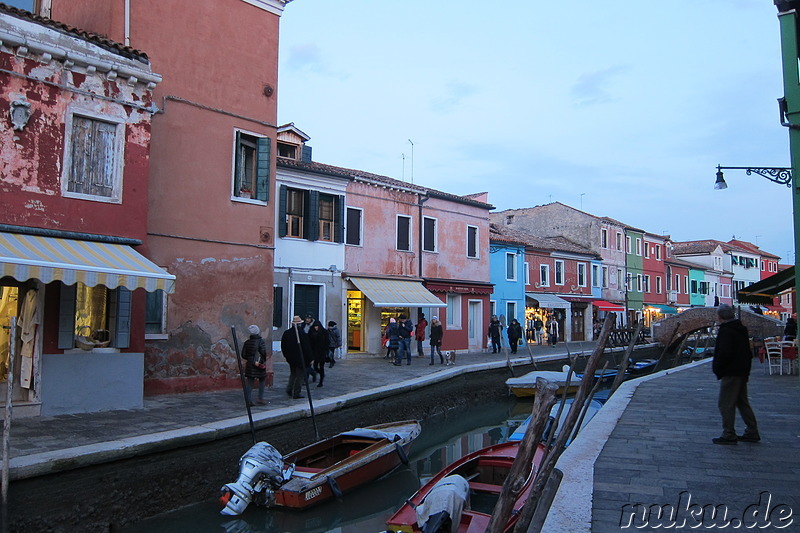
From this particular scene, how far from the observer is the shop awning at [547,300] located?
33.7 metres

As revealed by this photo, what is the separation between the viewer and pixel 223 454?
365 inches

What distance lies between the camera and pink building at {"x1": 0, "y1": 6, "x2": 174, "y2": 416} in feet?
30.7

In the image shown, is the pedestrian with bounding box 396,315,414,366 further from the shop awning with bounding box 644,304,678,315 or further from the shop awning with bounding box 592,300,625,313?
the shop awning with bounding box 644,304,678,315

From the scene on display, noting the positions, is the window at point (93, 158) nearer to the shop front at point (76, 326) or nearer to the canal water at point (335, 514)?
the shop front at point (76, 326)

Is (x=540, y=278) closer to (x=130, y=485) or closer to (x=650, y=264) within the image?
(x=650, y=264)

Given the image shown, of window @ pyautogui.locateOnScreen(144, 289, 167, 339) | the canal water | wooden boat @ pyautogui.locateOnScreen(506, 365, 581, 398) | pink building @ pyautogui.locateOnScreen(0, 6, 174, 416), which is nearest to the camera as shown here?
the canal water

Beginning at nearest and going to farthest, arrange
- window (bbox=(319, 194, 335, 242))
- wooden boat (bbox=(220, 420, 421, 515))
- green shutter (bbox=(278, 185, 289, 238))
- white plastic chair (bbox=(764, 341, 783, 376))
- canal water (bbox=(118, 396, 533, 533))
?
canal water (bbox=(118, 396, 533, 533)) < wooden boat (bbox=(220, 420, 421, 515)) < white plastic chair (bbox=(764, 341, 783, 376)) < green shutter (bbox=(278, 185, 289, 238)) < window (bbox=(319, 194, 335, 242))

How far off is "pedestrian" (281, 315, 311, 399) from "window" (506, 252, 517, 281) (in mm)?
20040

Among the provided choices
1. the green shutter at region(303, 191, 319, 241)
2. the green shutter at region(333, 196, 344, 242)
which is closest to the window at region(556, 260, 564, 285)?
the green shutter at region(333, 196, 344, 242)

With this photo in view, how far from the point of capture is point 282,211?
764 inches

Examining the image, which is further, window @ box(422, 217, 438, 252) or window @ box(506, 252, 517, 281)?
window @ box(506, 252, 517, 281)

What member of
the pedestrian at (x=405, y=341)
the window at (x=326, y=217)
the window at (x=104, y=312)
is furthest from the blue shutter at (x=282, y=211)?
the window at (x=104, y=312)

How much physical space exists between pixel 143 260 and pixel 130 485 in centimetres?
367

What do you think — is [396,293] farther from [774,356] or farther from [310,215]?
[774,356]
